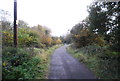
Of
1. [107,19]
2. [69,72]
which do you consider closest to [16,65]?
[69,72]

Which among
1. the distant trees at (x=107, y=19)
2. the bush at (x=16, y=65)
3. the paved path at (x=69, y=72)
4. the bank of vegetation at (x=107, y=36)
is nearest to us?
the bush at (x=16, y=65)

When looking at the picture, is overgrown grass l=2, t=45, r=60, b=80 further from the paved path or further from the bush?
the paved path

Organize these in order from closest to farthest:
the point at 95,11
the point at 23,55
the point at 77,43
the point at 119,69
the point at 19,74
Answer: the point at 19,74 → the point at 119,69 → the point at 23,55 → the point at 95,11 → the point at 77,43

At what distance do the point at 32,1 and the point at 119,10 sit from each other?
5090 millimetres

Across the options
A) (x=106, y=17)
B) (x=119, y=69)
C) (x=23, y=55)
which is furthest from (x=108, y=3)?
(x=23, y=55)

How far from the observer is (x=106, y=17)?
7043 millimetres

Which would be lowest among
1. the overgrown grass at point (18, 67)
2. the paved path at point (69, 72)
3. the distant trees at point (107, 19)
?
the paved path at point (69, 72)

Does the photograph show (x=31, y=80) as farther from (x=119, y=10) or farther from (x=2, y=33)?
(x=119, y=10)

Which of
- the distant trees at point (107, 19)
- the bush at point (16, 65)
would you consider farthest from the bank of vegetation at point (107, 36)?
the bush at point (16, 65)

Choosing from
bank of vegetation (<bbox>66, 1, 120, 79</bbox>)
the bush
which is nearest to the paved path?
bank of vegetation (<bbox>66, 1, 120, 79</bbox>)

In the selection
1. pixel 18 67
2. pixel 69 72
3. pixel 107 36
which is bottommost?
pixel 69 72

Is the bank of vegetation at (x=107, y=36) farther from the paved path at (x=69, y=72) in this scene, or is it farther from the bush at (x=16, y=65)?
the bush at (x=16, y=65)

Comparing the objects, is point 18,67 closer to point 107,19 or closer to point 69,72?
point 69,72

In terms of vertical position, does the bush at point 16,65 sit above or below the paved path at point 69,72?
above
